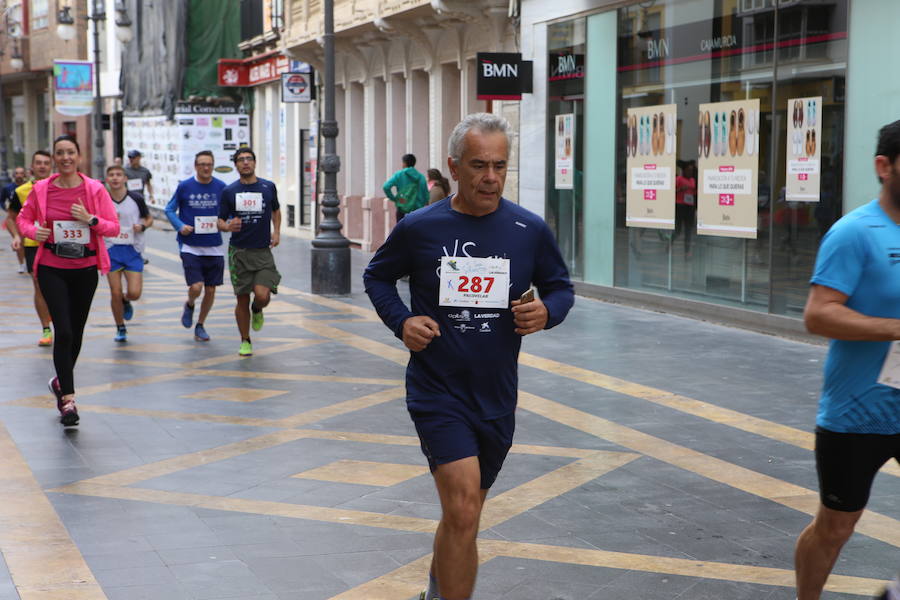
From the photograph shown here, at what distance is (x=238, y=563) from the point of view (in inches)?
206

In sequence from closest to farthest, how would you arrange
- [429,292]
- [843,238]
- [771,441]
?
[843,238] < [429,292] < [771,441]

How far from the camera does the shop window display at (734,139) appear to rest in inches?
475

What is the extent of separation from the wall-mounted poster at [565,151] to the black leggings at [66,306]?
962 centimetres

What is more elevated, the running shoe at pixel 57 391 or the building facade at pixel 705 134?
the building facade at pixel 705 134

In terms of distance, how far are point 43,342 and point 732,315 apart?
22.6 ft

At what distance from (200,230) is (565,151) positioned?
6.42 meters

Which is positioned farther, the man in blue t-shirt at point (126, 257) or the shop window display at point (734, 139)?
the man in blue t-shirt at point (126, 257)

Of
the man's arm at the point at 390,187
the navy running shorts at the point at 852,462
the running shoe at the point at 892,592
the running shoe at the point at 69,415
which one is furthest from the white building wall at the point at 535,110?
the running shoe at the point at 892,592

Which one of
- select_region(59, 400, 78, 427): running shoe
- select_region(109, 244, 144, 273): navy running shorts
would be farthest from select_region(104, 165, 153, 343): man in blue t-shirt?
select_region(59, 400, 78, 427): running shoe

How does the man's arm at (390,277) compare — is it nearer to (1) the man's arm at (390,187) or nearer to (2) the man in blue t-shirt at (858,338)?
(2) the man in blue t-shirt at (858,338)

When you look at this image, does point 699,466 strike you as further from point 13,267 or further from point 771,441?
point 13,267

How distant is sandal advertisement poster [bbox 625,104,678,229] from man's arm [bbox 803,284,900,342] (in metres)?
10.8

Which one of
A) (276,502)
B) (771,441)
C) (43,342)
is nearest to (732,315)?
(771,441)

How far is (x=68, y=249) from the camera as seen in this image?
325 inches
